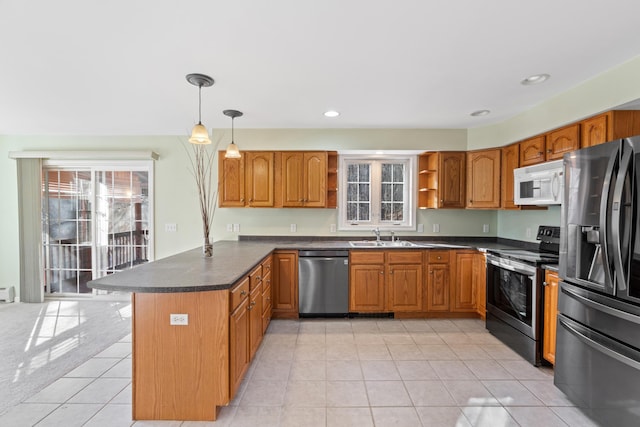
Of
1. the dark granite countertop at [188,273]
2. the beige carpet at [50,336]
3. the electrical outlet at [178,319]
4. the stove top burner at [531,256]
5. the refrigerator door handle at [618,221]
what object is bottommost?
the beige carpet at [50,336]

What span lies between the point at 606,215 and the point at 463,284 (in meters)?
2.01

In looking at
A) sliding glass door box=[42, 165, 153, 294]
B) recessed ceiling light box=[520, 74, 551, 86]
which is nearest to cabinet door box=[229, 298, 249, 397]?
sliding glass door box=[42, 165, 153, 294]

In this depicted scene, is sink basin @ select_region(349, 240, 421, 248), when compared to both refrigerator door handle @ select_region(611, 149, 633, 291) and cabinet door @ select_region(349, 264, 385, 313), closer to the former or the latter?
cabinet door @ select_region(349, 264, 385, 313)

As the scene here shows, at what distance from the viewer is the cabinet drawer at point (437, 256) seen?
3.51m

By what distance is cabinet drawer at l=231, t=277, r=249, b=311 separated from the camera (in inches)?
74.6

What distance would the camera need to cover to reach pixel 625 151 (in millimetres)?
1637

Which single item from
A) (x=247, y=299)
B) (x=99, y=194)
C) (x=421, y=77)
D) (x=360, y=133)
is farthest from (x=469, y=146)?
(x=99, y=194)

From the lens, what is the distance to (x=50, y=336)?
3.03 m

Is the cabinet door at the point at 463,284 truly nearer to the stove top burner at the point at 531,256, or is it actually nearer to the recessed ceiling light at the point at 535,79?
the stove top burner at the point at 531,256

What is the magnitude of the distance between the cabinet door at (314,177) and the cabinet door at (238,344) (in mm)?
1834

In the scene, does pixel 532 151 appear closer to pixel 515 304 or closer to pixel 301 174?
pixel 515 304

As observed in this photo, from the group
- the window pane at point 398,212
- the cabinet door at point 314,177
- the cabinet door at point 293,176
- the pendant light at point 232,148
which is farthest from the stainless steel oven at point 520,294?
the pendant light at point 232,148

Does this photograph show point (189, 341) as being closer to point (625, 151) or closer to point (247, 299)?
point (247, 299)

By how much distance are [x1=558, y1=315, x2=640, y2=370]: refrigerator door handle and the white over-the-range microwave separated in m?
1.03
